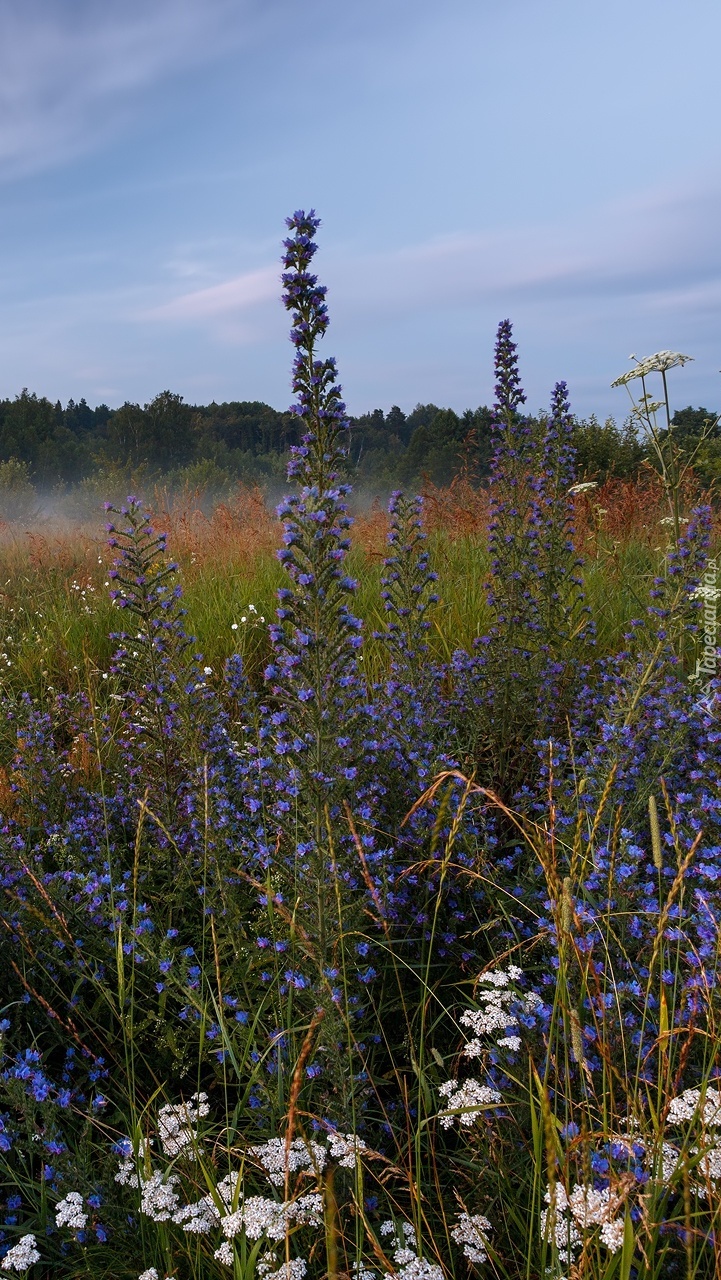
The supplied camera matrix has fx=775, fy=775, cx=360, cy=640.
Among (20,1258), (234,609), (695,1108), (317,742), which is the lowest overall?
(20,1258)

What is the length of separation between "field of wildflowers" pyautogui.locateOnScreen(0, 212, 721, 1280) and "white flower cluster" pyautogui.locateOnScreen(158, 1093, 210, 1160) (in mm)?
16

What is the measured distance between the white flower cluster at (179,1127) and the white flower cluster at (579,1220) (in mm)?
821

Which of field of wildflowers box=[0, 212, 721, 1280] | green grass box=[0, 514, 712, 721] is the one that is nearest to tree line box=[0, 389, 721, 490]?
green grass box=[0, 514, 712, 721]

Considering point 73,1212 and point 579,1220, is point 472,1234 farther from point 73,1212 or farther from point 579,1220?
point 73,1212

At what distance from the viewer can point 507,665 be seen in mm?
4242

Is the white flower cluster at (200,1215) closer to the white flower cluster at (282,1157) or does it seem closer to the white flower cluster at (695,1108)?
the white flower cluster at (282,1157)

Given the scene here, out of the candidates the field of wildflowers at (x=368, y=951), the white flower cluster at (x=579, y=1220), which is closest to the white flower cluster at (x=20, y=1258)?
the field of wildflowers at (x=368, y=951)

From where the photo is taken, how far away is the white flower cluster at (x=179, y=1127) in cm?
190

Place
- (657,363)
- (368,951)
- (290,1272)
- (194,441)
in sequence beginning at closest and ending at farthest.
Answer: (290,1272) < (368,951) < (657,363) < (194,441)

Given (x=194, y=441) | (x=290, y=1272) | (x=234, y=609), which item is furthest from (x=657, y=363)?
(x=194, y=441)

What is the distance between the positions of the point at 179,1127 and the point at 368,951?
31.9 inches

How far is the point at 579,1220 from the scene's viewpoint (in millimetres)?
1518

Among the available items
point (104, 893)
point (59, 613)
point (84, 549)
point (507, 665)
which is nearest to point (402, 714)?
point (507, 665)

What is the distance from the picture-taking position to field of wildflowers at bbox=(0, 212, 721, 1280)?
1733 mm
